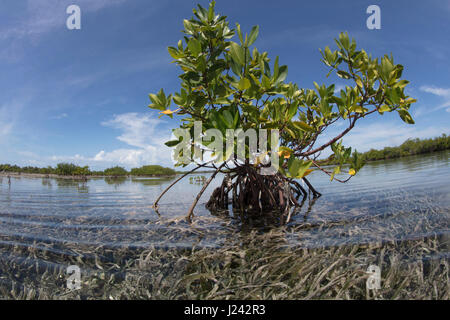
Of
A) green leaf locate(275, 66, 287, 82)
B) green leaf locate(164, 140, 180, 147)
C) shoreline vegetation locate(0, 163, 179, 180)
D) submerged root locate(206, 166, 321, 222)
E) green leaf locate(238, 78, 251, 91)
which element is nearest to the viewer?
green leaf locate(238, 78, 251, 91)

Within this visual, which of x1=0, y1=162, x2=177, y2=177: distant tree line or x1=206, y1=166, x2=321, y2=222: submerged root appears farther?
x1=0, y1=162, x2=177, y2=177: distant tree line

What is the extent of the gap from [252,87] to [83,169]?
2445 centimetres

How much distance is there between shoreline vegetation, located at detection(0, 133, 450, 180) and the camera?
21.5 m

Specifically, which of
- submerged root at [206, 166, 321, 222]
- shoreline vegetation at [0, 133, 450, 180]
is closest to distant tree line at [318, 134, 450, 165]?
shoreline vegetation at [0, 133, 450, 180]

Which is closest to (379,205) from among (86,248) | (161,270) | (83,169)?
(161,270)

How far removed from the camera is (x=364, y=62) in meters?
2.57

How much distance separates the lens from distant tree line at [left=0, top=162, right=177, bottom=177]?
70.5ft

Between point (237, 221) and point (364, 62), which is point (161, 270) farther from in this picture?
point (364, 62)

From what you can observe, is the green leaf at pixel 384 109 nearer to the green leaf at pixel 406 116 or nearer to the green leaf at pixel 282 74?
the green leaf at pixel 406 116

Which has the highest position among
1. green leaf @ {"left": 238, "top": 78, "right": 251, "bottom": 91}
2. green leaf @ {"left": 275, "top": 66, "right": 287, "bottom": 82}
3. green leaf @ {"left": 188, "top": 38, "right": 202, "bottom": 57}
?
green leaf @ {"left": 188, "top": 38, "right": 202, "bottom": 57}

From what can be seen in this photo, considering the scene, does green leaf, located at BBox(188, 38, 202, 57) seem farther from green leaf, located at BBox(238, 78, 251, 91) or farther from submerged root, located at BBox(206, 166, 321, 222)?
submerged root, located at BBox(206, 166, 321, 222)

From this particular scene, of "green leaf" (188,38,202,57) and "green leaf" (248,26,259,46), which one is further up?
"green leaf" (248,26,259,46)

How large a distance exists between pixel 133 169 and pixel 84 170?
5.86 m

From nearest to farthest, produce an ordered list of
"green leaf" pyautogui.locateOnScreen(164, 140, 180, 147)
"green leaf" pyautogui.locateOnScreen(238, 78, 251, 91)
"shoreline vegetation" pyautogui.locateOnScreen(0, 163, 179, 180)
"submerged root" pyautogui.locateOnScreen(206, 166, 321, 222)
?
"green leaf" pyautogui.locateOnScreen(238, 78, 251, 91) → "green leaf" pyautogui.locateOnScreen(164, 140, 180, 147) → "submerged root" pyautogui.locateOnScreen(206, 166, 321, 222) → "shoreline vegetation" pyautogui.locateOnScreen(0, 163, 179, 180)
